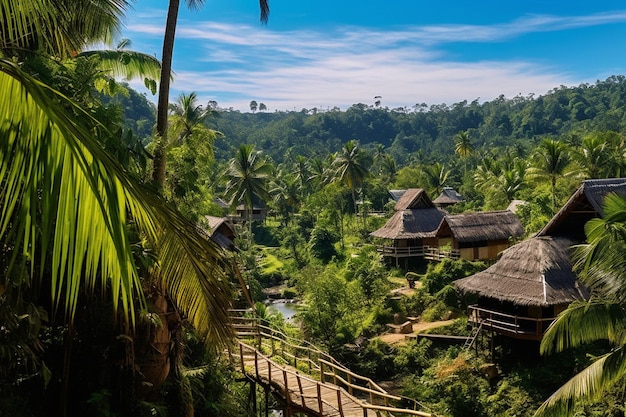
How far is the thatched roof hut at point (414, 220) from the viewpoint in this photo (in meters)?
34.4

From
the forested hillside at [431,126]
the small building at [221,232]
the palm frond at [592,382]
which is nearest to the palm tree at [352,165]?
the small building at [221,232]

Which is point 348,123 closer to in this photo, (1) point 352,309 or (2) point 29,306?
(1) point 352,309

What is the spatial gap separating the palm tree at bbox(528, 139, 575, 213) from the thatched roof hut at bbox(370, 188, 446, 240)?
691cm

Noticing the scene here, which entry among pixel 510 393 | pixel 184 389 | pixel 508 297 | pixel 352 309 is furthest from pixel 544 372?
pixel 184 389

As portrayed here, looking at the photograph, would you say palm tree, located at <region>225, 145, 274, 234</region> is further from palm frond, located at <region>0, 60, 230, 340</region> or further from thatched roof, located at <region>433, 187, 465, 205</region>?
palm frond, located at <region>0, 60, 230, 340</region>

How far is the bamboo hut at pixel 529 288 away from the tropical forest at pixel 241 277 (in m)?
0.07

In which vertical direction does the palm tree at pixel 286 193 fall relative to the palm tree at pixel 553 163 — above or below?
below

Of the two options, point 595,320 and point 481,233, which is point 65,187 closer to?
point 595,320

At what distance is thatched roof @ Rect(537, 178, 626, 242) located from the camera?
54.6 ft

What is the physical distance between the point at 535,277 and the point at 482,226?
1358cm

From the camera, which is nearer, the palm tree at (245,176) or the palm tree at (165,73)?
the palm tree at (165,73)

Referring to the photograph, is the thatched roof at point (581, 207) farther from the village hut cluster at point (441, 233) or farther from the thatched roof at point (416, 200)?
the thatched roof at point (416, 200)

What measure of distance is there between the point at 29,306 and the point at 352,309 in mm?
19684

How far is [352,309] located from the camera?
23.7m
